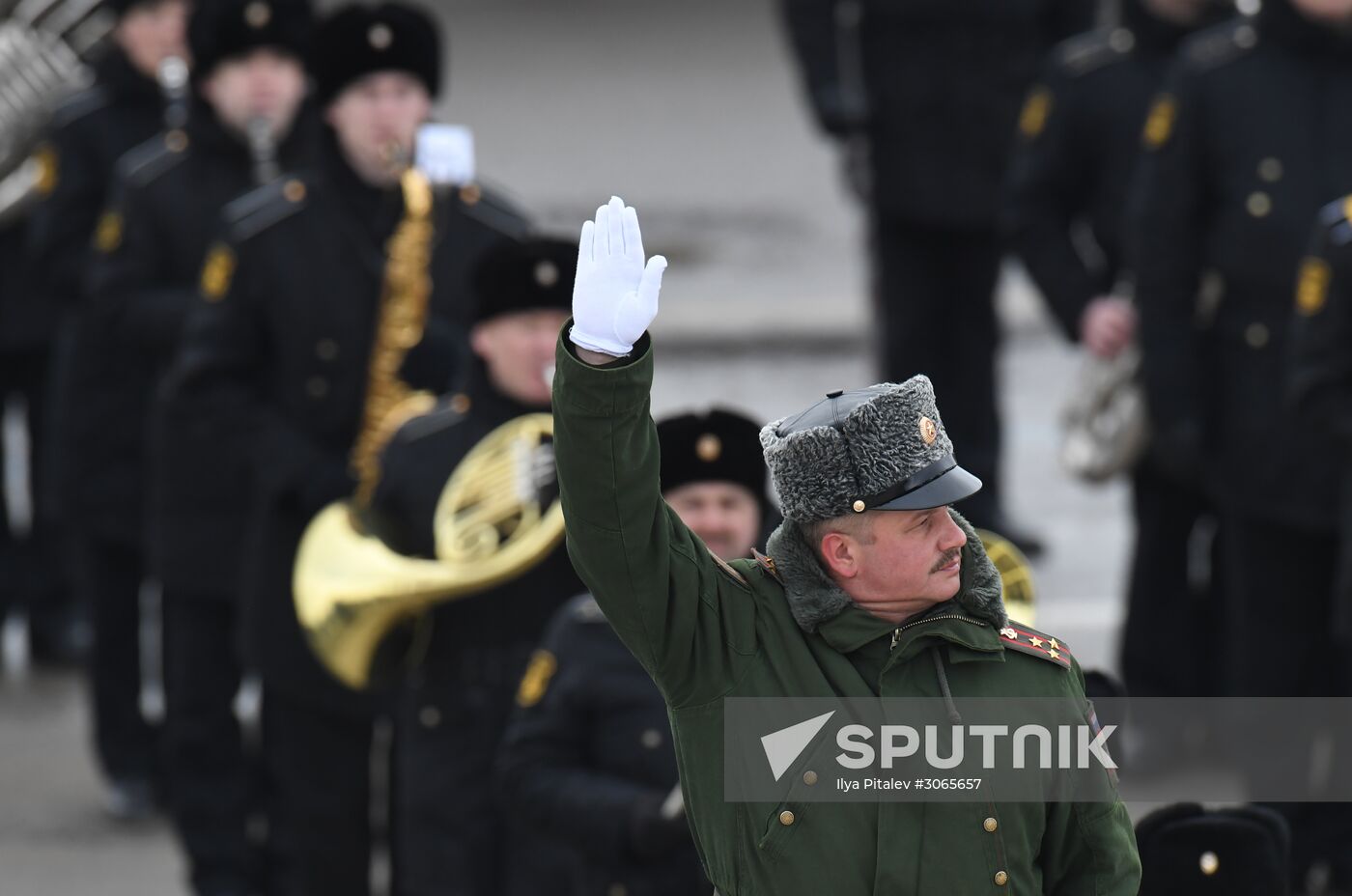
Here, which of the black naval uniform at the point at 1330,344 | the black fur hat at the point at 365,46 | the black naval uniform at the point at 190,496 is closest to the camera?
the black naval uniform at the point at 1330,344

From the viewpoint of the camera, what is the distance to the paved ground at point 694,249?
26.6ft

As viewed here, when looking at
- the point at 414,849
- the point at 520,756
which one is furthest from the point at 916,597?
the point at 414,849

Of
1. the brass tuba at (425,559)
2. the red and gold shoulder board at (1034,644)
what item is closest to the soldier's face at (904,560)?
the red and gold shoulder board at (1034,644)

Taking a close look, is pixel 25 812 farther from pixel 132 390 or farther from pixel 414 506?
pixel 414 506

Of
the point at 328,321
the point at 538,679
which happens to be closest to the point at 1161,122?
the point at 328,321

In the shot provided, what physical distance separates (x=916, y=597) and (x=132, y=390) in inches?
193

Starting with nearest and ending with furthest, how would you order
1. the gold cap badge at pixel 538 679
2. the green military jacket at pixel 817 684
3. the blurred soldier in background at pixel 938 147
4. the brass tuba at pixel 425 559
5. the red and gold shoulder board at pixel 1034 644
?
the green military jacket at pixel 817 684
the red and gold shoulder board at pixel 1034 644
the gold cap badge at pixel 538 679
the brass tuba at pixel 425 559
the blurred soldier in background at pixel 938 147

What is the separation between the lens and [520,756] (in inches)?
189

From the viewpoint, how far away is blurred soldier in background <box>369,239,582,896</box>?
554 cm

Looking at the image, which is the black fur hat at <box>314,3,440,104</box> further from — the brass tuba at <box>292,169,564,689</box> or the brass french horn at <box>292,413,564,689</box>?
the brass french horn at <box>292,413,564,689</box>

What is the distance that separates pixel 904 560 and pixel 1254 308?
351 centimetres

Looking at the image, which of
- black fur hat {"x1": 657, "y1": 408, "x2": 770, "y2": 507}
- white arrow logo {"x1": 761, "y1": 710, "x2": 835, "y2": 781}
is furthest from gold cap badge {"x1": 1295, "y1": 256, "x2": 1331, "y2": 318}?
white arrow logo {"x1": 761, "y1": 710, "x2": 835, "y2": 781}

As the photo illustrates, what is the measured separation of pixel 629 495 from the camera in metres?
3.22

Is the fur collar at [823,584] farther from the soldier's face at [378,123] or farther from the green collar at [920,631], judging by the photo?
the soldier's face at [378,123]
